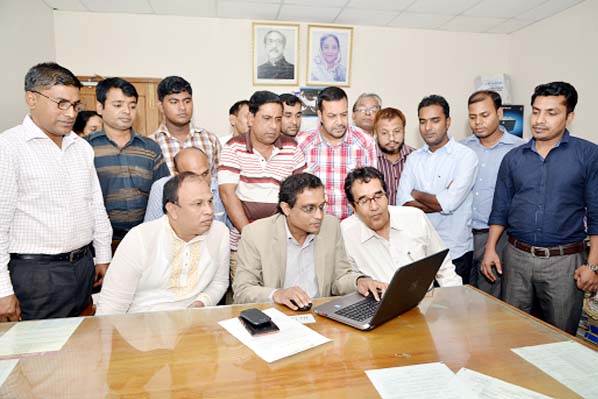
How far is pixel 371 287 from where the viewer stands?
1.58 metres

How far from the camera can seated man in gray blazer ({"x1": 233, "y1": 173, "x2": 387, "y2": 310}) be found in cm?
182

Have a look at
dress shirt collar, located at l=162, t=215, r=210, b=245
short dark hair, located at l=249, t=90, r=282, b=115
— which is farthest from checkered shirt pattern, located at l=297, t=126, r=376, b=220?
dress shirt collar, located at l=162, t=215, r=210, b=245

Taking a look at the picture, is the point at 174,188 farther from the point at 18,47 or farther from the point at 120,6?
the point at 120,6

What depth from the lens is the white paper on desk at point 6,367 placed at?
1019 millimetres

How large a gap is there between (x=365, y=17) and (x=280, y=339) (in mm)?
4304

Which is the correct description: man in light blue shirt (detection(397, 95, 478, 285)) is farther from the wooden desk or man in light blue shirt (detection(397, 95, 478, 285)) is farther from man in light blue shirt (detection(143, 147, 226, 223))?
man in light blue shirt (detection(143, 147, 226, 223))

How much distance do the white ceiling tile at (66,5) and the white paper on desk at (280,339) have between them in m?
4.29

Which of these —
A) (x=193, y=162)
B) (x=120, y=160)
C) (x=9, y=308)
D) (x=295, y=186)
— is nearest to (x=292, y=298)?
(x=295, y=186)

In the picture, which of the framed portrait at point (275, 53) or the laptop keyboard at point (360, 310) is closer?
the laptop keyboard at point (360, 310)

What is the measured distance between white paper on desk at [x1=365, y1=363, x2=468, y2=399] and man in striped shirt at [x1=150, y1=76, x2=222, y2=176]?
82.7 inches

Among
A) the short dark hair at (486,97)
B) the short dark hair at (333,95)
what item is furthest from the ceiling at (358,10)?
the short dark hair at (333,95)

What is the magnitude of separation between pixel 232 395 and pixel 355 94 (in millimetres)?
4519

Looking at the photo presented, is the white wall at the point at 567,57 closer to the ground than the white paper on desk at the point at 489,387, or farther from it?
farther from it

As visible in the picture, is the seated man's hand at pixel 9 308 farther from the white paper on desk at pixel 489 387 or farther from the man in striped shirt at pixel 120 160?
the white paper on desk at pixel 489 387
